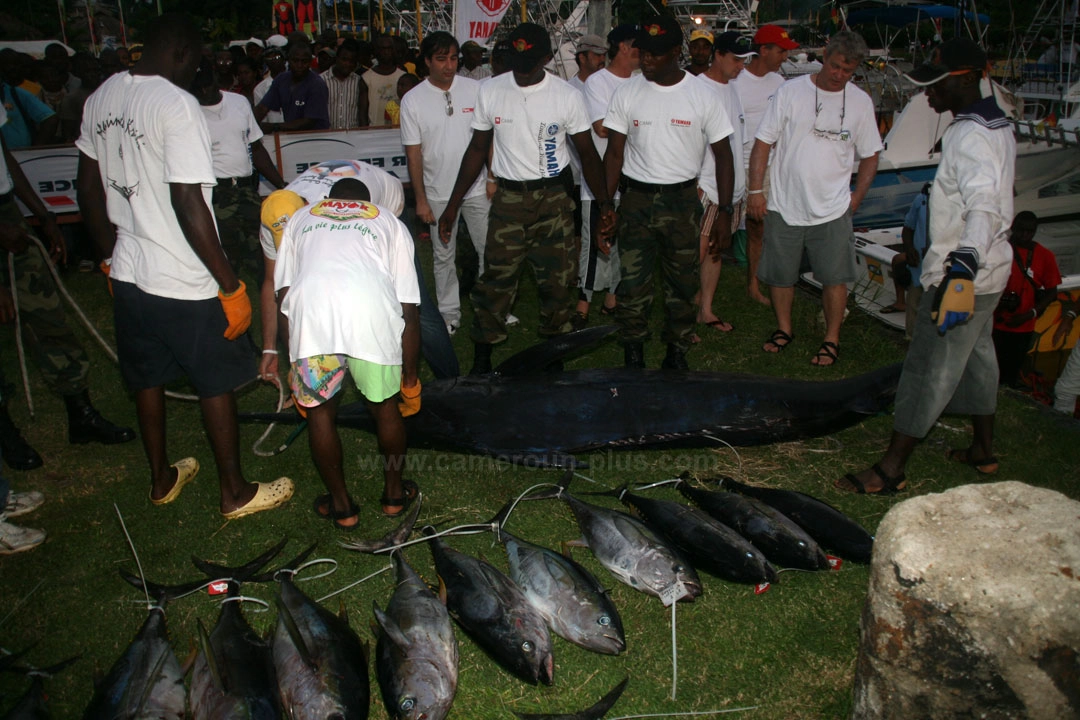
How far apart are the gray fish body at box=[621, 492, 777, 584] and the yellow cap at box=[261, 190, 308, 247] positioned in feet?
7.80

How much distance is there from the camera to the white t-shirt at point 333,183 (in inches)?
159

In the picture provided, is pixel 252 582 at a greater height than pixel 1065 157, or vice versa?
pixel 1065 157

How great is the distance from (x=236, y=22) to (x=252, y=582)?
44.1m

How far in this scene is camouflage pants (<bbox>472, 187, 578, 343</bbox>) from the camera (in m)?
5.45

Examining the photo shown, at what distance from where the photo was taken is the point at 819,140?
5.53 metres

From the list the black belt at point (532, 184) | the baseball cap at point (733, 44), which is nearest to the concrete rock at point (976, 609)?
the black belt at point (532, 184)

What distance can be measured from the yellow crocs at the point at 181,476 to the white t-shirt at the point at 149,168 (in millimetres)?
A: 1220

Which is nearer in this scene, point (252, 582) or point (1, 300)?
point (252, 582)

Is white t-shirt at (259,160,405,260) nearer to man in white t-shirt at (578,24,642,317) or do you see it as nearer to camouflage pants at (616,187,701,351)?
camouflage pants at (616,187,701,351)

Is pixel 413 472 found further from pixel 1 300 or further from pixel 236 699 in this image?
pixel 1 300

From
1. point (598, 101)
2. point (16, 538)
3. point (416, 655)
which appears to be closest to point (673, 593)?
point (416, 655)

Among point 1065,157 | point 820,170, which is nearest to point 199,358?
point 820,170

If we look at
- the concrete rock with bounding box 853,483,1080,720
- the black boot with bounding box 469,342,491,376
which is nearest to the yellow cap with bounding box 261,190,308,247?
the black boot with bounding box 469,342,491,376

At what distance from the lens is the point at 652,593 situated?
341cm
